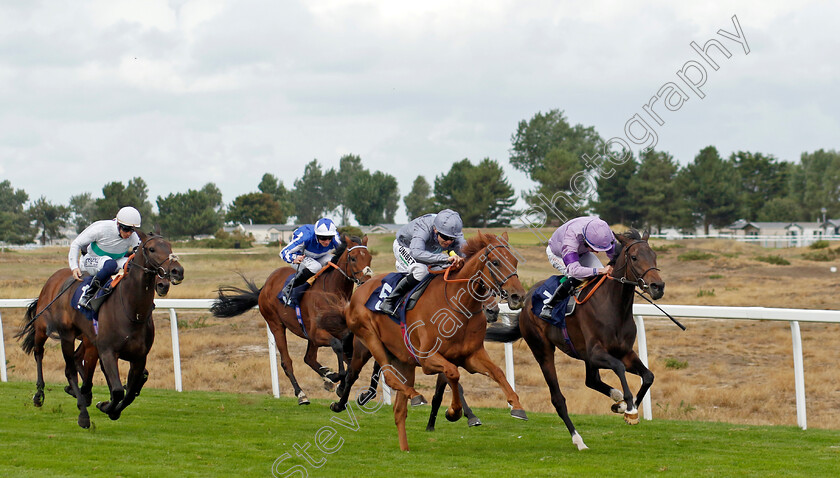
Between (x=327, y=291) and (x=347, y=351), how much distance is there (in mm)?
703

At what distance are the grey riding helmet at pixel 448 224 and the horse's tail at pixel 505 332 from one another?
147cm

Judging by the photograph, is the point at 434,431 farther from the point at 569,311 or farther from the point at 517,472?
the point at 517,472

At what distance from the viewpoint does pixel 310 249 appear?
9.04 meters

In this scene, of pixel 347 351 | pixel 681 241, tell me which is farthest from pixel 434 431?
pixel 681 241

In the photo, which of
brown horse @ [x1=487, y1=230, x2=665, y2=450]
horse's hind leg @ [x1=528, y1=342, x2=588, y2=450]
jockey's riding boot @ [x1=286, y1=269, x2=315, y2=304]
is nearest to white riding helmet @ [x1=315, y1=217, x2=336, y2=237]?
jockey's riding boot @ [x1=286, y1=269, x2=315, y2=304]

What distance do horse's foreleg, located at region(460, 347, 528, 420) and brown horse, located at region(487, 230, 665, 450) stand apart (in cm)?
79

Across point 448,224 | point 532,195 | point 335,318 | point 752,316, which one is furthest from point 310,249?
point 532,195

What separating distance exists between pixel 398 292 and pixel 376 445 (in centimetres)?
113

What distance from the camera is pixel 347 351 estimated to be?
26.6 ft

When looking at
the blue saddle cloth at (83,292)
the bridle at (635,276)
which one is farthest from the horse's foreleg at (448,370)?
the blue saddle cloth at (83,292)

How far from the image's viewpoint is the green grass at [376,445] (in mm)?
5359

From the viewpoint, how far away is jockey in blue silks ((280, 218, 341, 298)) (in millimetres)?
8812

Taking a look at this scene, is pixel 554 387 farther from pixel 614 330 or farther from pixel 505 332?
pixel 505 332

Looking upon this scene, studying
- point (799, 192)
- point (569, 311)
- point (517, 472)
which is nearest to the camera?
point (517, 472)
